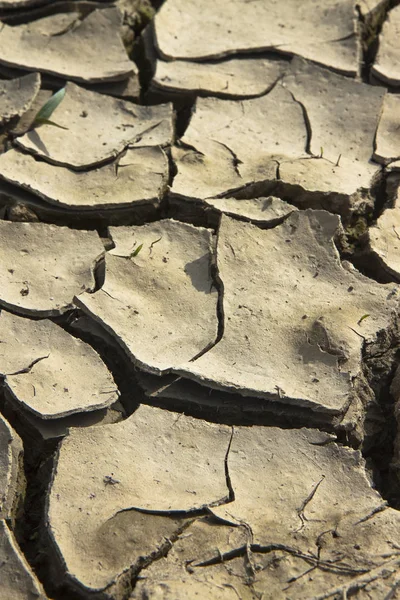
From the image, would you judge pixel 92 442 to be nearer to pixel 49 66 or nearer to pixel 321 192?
pixel 321 192

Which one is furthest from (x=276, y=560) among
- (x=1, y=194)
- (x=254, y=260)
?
(x=1, y=194)

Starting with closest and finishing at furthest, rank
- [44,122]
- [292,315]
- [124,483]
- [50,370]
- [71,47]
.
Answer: [124,483]
[50,370]
[292,315]
[44,122]
[71,47]

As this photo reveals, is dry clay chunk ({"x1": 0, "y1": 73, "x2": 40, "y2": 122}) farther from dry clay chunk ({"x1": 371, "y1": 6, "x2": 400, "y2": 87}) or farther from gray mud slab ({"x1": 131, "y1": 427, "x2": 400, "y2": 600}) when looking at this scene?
gray mud slab ({"x1": 131, "y1": 427, "x2": 400, "y2": 600})

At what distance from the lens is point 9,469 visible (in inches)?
75.1

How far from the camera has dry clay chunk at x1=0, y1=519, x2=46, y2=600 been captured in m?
1.71

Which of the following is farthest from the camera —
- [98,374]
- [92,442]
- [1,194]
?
[1,194]

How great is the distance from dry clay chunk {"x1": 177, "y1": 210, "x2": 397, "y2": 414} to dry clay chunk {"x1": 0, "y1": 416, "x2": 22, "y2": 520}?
42cm

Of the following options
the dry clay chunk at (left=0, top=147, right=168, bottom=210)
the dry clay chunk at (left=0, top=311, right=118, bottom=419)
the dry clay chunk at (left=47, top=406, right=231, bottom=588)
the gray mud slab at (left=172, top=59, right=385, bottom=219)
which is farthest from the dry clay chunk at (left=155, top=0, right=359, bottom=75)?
the dry clay chunk at (left=47, top=406, right=231, bottom=588)

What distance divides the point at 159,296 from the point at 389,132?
3.31 feet

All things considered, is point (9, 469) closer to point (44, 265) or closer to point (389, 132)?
point (44, 265)

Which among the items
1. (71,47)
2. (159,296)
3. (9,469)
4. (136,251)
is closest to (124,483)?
(9,469)

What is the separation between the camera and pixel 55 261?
236cm

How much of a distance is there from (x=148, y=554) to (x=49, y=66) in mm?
1743

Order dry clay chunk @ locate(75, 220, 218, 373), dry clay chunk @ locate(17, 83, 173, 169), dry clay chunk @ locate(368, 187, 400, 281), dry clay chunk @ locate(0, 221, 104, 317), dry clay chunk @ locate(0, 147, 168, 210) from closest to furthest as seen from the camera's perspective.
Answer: dry clay chunk @ locate(75, 220, 218, 373) < dry clay chunk @ locate(0, 221, 104, 317) < dry clay chunk @ locate(368, 187, 400, 281) < dry clay chunk @ locate(0, 147, 168, 210) < dry clay chunk @ locate(17, 83, 173, 169)
